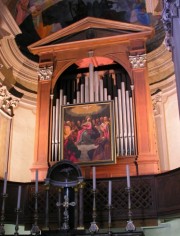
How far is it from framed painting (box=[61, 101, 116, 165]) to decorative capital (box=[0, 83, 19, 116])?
6.68 feet

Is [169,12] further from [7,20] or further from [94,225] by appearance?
[7,20]

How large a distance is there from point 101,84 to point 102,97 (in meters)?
0.42

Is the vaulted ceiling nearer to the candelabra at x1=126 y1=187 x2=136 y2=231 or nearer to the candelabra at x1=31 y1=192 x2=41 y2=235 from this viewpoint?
the candelabra at x1=31 y1=192 x2=41 y2=235

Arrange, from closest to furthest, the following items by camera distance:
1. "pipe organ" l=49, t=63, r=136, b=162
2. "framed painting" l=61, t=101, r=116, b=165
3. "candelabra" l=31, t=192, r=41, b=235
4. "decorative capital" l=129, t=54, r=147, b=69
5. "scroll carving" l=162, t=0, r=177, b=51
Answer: "scroll carving" l=162, t=0, r=177, b=51
"candelabra" l=31, t=192, r=41, b=235
"framed painting" l=61, t=101, r=116, b=165
"pipe organ" l=49, t=63, r=136, b=162
"decorative capital" l=129, t=54, r=147, b=69

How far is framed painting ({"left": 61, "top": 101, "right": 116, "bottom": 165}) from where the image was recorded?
986 cm

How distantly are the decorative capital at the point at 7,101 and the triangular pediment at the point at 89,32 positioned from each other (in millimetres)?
1418

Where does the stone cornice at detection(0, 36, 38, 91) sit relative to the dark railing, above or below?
above

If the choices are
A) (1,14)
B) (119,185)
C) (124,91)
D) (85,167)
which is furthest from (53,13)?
(119,185)

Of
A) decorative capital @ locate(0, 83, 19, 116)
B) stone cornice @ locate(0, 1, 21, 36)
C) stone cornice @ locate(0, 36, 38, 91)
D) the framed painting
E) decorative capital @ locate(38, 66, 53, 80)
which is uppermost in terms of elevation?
stone cornice @ locate(0, 1, 21, 36)

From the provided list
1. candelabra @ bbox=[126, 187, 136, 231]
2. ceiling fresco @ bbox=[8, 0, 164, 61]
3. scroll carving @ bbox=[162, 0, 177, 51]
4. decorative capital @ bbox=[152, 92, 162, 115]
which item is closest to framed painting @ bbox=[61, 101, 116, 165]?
candelabra @ bbox=[126, 187, 136, 231]

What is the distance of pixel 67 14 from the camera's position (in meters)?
13.1

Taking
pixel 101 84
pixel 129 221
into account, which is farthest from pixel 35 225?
pixel 101 84

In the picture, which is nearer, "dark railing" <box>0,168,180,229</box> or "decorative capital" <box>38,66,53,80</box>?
"dark railing" <box>0,168,180,229</box>

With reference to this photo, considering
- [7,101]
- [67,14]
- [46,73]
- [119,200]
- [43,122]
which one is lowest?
[119,200]
